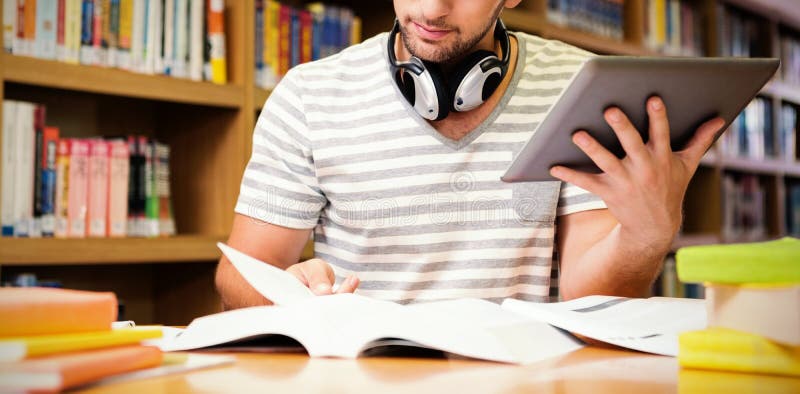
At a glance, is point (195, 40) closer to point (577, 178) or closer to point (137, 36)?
point (137, 36)

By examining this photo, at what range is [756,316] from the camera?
0.56 metres

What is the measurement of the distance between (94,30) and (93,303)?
1304mm

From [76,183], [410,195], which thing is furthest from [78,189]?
[410,195]

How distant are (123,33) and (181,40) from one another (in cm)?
14

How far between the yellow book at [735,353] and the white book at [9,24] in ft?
4.72

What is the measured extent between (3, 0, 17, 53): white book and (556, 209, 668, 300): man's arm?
113 cm

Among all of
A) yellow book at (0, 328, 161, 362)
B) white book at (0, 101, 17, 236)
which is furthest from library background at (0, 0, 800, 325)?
yellow book at (0, 328, 161, 362)

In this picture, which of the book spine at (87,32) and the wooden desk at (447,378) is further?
the book spine at (87,32)

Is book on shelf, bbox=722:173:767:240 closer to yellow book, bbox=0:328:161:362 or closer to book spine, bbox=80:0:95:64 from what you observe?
book spine, bbox=80:0:95:64

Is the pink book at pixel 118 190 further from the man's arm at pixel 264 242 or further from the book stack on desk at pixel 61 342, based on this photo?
the book stack on desk at pixel 61 342

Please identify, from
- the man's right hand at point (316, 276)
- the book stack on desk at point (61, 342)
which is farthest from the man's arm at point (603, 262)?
the book stack on desk at point (61, 342)

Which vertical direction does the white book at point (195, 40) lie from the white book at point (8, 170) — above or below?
above

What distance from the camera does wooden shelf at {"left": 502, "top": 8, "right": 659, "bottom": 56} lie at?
98.4 inches

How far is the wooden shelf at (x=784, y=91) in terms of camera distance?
394cm
